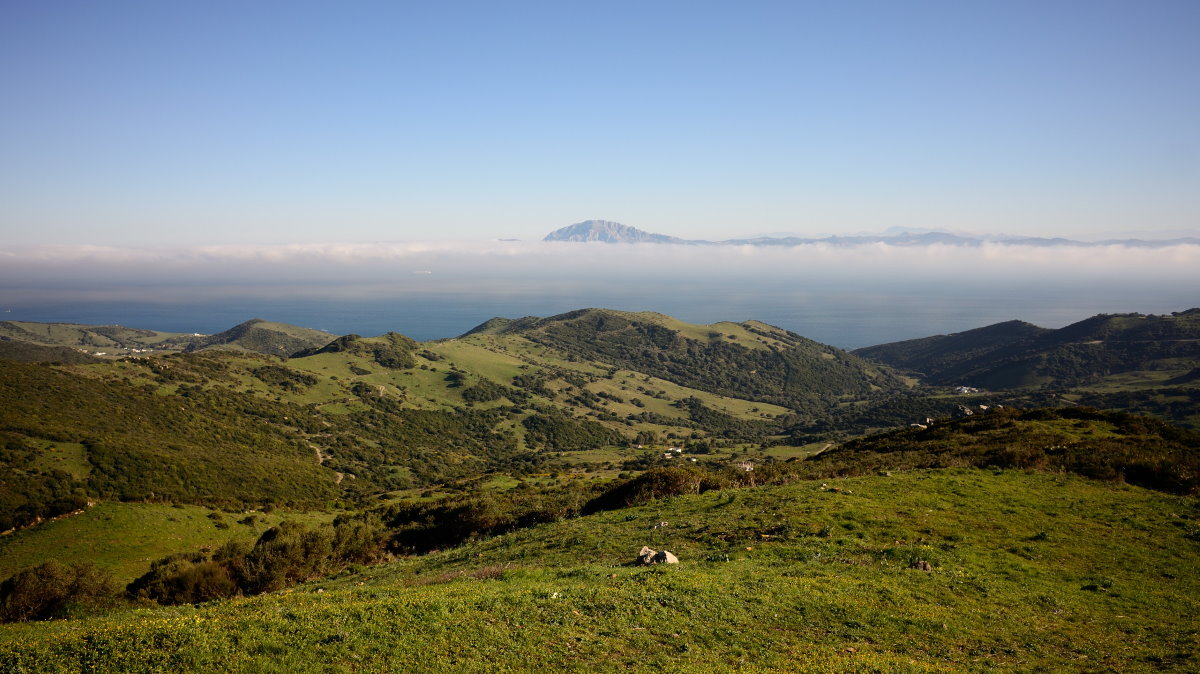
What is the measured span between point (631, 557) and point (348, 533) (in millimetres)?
21808

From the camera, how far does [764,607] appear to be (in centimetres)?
1349

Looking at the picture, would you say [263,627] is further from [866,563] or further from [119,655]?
[866,563]

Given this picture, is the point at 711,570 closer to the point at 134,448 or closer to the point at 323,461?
the point at 134,448

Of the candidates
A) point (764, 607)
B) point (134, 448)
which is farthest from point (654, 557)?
point (134, 448)

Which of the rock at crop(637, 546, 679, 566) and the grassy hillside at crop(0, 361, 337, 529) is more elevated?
the rock at crop(637, 546, 679, 566)

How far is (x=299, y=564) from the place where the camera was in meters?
28.0

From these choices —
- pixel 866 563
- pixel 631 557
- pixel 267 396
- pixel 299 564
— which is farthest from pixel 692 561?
pixel 267 396

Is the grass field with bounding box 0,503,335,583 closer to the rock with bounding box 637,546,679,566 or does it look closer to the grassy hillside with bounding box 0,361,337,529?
the grassy hillside with bounding box 0,361,337,529

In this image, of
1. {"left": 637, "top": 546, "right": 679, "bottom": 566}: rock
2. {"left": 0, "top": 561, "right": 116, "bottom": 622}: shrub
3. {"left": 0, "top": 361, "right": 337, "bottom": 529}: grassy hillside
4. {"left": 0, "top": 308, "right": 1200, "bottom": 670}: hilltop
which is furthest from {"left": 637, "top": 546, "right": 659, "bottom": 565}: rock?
{"left": 0, "top": 361, "right": 337, "bottom": 529}: grassy hillside

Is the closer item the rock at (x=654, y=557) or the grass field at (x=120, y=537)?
the rock at (x=654, y=557)

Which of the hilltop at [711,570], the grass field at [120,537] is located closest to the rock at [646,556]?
the hilltop at [711,570]

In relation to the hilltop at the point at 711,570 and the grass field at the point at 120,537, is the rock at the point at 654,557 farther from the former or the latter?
the grass field at the point at 120,537

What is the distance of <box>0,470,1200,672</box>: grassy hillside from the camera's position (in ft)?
35.5

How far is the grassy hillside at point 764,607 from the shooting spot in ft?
35.5
